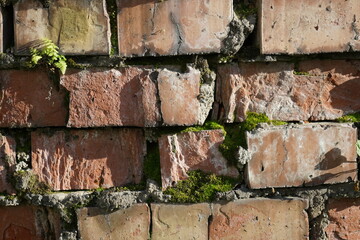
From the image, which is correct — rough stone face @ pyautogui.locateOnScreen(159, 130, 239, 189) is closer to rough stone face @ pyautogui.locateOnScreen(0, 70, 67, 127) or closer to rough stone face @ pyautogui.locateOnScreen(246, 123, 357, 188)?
rough stone face @ pyautogui.locateOnScreen(246, 123, 357, 188)

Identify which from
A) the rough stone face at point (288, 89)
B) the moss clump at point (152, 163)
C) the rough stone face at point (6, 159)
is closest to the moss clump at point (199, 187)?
the moss clump at point (152, 163)

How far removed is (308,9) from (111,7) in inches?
41.5

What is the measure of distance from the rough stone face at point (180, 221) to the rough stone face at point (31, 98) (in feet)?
2.40

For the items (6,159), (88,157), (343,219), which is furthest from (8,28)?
(343,219)

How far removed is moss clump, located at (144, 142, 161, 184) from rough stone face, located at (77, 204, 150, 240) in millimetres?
170

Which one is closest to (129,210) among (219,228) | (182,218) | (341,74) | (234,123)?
(182,218)

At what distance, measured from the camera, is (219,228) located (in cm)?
253

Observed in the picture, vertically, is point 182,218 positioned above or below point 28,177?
below

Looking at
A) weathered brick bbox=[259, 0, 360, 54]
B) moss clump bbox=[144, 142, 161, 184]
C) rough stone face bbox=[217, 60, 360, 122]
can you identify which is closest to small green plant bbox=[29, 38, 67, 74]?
moss clump bbox=[144, 142, 161, 184]

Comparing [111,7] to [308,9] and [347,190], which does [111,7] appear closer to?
[308,9]

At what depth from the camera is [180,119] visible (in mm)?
2449

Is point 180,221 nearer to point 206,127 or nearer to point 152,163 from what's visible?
point 152,163

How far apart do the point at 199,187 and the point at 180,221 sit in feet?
0.70

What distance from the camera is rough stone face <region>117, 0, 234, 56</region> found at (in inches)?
95.2
